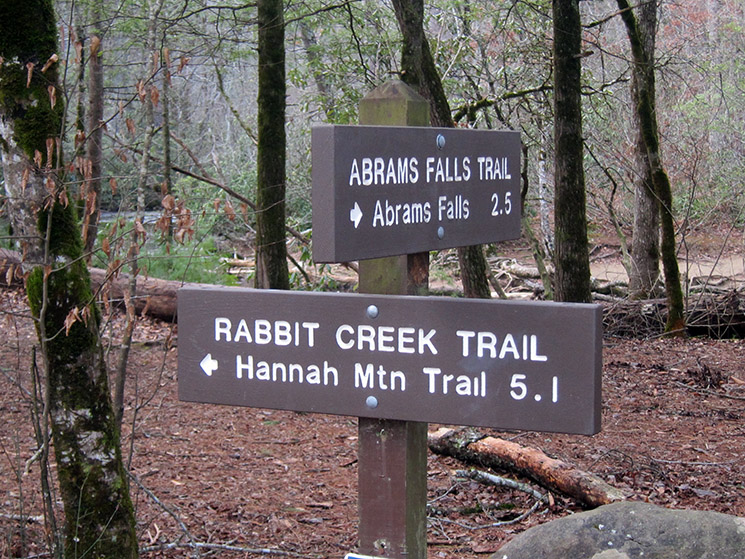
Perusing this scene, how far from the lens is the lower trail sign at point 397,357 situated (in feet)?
6.48

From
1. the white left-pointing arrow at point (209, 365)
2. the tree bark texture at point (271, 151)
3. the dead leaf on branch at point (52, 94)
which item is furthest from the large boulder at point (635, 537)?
the tree bark texture at point (271, 151)

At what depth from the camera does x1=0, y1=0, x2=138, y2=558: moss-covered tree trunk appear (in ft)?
11.7

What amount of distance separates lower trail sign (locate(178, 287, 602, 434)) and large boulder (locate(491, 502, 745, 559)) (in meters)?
1.45

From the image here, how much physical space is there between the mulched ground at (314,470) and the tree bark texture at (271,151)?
1.47m

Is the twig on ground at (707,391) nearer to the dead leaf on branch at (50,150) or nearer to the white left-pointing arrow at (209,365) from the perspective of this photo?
the dead leaf on branch at (50,150)

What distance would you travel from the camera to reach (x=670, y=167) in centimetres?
1759

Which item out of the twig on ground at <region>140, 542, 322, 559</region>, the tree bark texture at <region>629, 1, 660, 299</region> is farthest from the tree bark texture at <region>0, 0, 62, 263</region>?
the tree bark texture at <region>629, 1, 660, 299</region>

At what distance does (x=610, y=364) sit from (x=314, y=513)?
5.16 meters

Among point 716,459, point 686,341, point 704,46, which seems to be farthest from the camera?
point 704,46

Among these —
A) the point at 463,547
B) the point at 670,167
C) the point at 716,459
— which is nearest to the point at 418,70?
the point at 716,459

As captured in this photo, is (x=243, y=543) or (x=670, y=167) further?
(x=670, y=167)

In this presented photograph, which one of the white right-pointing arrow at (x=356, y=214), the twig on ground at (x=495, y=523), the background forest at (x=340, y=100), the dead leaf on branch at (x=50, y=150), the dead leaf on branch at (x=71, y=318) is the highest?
the background forest at (x=340, y=100)

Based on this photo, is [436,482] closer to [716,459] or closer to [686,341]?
[716,459]

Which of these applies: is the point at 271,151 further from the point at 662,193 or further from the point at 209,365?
the point at 209,365
